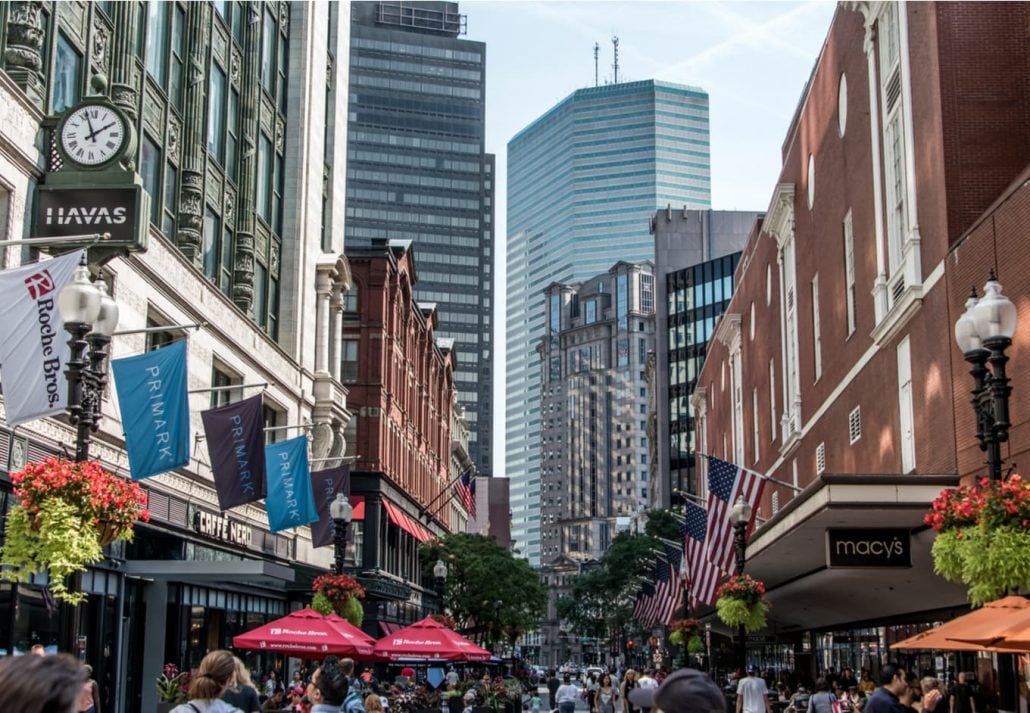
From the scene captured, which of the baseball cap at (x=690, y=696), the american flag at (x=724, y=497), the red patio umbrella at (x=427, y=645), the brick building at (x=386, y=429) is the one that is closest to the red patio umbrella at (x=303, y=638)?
the red patio umbrella at (x=427, y=645)

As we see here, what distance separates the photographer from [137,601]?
108ft

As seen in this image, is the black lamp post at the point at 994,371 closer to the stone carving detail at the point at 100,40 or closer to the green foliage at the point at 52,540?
the green foliage at the point at 52,540

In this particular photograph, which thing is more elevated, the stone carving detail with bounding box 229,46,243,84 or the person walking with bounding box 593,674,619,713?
the stone carving detail with bounding box 229,46,243,84

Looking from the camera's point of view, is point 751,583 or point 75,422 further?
point 751,583

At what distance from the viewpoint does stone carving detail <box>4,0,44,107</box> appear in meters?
24.2

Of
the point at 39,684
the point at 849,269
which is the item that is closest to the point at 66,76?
the point at 849,269

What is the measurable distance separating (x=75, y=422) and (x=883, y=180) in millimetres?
21393

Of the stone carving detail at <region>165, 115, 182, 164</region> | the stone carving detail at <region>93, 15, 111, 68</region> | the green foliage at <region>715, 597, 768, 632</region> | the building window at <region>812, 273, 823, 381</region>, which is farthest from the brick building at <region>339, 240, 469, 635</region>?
the stone carving detail at <region>93, 15, 111, 68</region>

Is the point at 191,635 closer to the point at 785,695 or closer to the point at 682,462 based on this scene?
the point at 785,695

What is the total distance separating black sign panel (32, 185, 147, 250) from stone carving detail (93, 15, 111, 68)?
5.17m

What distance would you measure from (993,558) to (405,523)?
5541 cm

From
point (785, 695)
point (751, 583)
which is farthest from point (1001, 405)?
point (785, 695)

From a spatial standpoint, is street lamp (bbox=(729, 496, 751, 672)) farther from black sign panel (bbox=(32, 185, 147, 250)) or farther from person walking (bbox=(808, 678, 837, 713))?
black sign panel (bbox=(32, 185, 147, 250))

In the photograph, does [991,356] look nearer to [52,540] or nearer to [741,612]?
→ [52,540]
